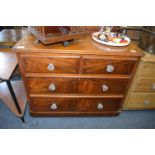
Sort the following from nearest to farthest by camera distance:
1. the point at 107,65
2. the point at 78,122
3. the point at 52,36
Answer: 1. the point at 52,36
2. the point at 107,65
3. the point at 78,122

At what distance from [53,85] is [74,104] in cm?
31

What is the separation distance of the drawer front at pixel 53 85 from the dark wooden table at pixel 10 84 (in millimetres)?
153

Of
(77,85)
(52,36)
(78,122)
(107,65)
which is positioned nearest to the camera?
(52,36)

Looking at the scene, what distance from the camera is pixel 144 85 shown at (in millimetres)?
1361

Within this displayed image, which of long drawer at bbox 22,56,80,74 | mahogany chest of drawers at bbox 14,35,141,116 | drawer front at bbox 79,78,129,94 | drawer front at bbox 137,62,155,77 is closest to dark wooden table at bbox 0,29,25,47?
mahogany chest of drawers at bbox 14,35,141,116

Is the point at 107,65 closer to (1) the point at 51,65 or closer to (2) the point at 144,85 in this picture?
(1) the point at 51,65

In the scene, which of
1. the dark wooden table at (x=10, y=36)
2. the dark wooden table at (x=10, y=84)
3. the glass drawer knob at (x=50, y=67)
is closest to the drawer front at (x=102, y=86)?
the glass drawer knob at (x=50, y=67)

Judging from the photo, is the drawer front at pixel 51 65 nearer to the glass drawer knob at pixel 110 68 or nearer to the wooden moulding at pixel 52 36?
the wooden moulding at pixel 52 36

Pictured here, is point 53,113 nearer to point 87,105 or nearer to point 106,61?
point 87,105

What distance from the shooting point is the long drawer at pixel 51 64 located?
1011 mm

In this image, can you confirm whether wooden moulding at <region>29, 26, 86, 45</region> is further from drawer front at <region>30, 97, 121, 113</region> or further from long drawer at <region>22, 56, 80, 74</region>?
drawer front at <region>30, 97, 121, 113</region>

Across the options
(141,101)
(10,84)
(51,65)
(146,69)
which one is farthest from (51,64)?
(141,101)

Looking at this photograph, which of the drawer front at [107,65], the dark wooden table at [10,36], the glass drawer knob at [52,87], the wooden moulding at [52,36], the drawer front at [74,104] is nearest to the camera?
the wooden moulding at [52,36]
